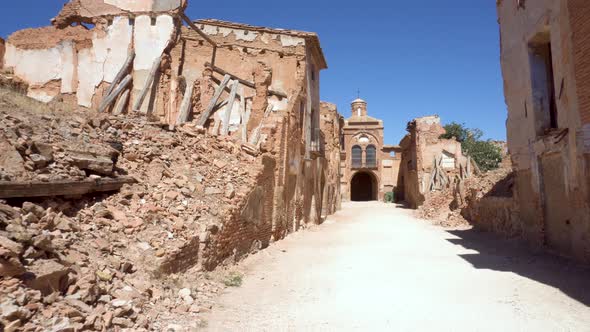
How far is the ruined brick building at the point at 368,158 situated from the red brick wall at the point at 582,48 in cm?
3160

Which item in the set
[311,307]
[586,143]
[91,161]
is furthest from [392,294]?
[91,161]

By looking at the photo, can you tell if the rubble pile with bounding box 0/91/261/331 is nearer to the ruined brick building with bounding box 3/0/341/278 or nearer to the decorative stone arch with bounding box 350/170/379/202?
the ruined brick building with bounding box 3/0/341/278

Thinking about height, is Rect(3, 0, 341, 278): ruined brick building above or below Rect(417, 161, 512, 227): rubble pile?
above

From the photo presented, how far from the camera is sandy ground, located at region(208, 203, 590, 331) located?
4824 mm

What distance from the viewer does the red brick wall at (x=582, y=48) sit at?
7207 mm

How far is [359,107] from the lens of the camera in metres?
47.3

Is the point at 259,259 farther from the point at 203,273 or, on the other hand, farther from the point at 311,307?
the point at 311,307

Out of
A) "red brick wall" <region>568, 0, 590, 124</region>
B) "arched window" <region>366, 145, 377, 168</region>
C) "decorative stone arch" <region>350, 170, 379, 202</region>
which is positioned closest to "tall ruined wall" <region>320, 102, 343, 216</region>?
"arched window" <region>366, 145, 377, 168</region>

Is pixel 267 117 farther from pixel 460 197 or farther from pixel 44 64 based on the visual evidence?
pixel 460 197

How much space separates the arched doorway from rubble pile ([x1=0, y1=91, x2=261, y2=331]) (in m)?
36.1

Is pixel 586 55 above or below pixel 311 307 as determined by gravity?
above

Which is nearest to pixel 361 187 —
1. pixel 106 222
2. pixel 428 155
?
pixel 428 155

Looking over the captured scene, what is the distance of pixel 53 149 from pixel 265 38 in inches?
530

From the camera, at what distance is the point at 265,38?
17.9 m
